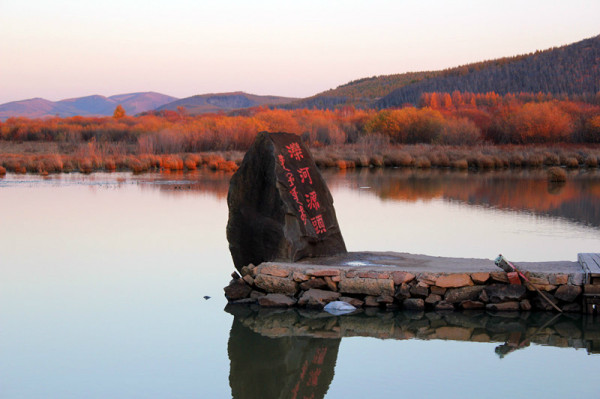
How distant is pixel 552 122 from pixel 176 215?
28.0m

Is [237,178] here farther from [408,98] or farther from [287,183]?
[408,98]

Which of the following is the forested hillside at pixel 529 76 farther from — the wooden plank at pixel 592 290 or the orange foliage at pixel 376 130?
the wooden plank at pixel 592 290

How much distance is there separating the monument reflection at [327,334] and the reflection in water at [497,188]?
7.40 meters

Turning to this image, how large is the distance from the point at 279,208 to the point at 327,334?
193cm

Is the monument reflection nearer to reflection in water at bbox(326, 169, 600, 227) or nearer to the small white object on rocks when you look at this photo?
the small white object on rocks

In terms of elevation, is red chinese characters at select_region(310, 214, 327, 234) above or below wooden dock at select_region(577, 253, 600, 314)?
above

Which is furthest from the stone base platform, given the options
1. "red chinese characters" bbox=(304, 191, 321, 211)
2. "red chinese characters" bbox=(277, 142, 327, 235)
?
"red chinese characters" bbox=(304, 191, 321, 211)

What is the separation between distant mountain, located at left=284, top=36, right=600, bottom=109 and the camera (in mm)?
70688

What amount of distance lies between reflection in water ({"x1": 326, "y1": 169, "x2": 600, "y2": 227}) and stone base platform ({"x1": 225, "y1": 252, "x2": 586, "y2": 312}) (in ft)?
22.8

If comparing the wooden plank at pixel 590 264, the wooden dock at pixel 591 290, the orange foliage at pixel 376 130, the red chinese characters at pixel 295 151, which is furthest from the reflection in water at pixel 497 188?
the orange foliage at pixel 376 130

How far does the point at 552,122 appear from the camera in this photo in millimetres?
38375

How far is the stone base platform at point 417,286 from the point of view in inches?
297

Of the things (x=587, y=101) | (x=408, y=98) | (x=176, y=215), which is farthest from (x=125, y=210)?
(x=408, y=98)

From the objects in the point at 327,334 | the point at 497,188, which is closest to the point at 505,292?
the point at 327,334
